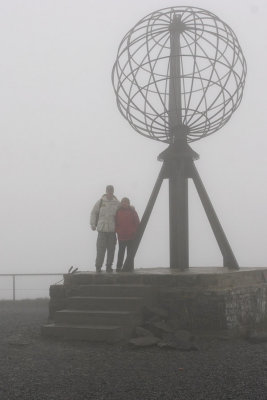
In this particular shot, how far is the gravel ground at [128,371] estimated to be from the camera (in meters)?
4.56

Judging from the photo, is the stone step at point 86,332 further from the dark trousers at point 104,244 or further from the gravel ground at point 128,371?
the dark trousers at point 104,244

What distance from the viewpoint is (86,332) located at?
7316 millimetres

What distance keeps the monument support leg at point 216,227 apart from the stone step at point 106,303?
2807 mm

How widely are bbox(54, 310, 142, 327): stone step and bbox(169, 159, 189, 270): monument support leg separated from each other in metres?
2.37

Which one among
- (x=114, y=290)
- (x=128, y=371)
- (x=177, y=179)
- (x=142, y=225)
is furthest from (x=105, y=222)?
(x=128, y=371)

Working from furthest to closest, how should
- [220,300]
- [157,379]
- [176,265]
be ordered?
[176,265] → [220,300] → [157,379]

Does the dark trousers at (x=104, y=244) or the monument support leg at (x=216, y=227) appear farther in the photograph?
the monument support leg at (x=216, y=227)

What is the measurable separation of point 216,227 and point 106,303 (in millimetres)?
3074

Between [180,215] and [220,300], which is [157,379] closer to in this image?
[220,300]

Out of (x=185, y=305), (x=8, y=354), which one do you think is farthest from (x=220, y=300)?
(x=8, y=354)

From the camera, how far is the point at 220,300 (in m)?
7.82

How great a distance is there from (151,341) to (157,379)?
181 centimetres

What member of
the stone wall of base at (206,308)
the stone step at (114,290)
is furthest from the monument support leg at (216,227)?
the stone step at (114,290)

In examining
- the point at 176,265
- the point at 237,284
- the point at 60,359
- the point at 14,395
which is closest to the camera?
the point at 14,395
